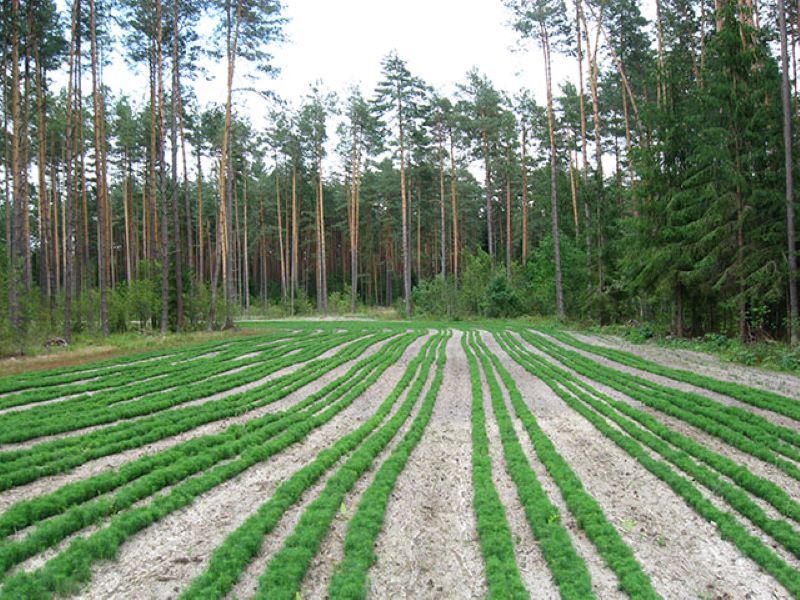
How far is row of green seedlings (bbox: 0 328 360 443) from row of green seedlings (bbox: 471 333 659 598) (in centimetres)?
559

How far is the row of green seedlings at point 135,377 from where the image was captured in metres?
8.27

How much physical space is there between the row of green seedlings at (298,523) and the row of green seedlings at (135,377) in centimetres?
483

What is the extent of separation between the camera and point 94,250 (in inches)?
2014

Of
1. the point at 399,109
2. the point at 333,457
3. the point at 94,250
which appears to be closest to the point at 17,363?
the point at 333,457

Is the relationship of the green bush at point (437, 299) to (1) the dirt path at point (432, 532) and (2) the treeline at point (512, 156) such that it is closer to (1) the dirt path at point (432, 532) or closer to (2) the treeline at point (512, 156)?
(2) the treeline at point (512, 156)

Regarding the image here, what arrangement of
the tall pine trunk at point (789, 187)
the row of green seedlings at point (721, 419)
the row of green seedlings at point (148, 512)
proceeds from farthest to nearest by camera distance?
the tall pine trunk at point (789, 187) → the row of green seedlings at point (721, 419) → the row of green seedlings at point (148, 512)

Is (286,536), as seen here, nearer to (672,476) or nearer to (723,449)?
(672,476)

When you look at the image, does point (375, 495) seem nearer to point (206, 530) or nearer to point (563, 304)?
point (206, 530)

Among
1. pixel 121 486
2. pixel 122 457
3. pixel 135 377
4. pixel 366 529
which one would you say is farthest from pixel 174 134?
pixel 366 529

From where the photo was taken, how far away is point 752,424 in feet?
22.1

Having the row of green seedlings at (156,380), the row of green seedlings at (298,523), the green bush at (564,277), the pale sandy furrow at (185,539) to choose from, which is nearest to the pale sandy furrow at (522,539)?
the row of green seedlings at (298,523)

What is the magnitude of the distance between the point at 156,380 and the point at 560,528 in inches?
352

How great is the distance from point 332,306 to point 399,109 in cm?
1639

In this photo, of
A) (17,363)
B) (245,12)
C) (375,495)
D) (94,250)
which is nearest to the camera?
(375,495)
